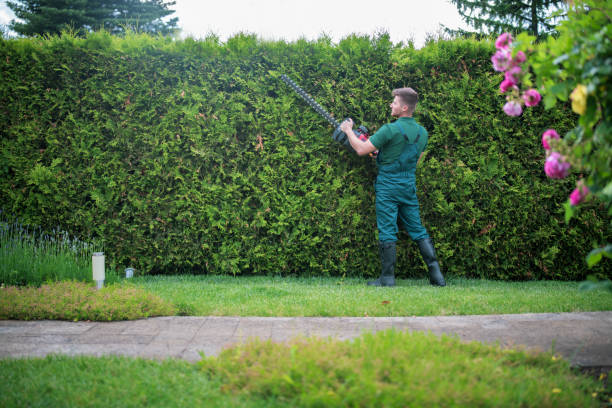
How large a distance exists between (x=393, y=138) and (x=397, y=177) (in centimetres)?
48

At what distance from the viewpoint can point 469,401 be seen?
210cm

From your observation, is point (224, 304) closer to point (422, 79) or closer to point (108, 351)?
point (108, 351)

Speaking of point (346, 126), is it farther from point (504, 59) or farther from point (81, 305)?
point (81, 305)

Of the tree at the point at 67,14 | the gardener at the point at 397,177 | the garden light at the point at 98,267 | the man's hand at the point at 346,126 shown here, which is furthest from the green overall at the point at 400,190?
the tree at the point at 67,14

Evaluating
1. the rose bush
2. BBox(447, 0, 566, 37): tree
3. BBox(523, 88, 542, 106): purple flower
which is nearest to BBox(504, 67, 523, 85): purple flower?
the rose bush

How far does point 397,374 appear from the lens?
2.28 m

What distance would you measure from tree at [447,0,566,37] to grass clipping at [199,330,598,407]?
1419cm

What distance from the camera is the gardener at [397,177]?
5.19m

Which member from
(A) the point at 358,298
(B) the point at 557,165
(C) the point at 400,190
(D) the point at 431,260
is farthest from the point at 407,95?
(B) the point at 557,165

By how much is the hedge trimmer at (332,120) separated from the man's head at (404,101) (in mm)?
473

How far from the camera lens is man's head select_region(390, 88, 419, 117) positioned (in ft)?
17.1

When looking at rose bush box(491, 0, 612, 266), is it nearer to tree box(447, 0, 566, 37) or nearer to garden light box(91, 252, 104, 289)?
Answer: garden light box(91, 252, 104, 289)

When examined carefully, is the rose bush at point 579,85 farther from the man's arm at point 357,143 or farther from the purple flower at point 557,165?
the man's arm at point 357,143

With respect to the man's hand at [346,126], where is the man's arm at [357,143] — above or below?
below
